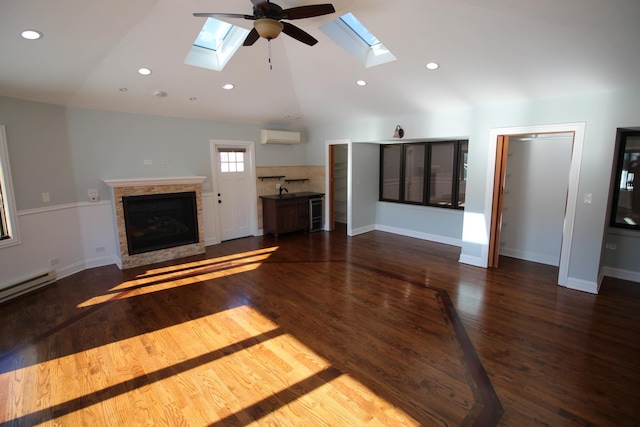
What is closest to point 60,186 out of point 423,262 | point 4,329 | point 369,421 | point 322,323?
point 4,329

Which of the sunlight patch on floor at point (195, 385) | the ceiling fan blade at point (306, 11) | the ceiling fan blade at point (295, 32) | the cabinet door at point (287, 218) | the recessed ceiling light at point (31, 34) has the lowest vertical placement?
the sunlight patch on floor at point (195, 385)

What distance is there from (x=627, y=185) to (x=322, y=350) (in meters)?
4.78

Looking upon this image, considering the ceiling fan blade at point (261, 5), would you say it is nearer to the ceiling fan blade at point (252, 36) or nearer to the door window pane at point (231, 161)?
the ceiling fan blade at point (252, 36)

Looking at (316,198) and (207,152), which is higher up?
(207,152)

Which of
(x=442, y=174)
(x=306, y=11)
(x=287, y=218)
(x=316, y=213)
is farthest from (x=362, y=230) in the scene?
(x=306, y=11)

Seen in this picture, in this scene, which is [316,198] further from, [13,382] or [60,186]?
[13,382]

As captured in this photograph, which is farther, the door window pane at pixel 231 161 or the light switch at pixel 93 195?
the door window pane at pixel 231 161

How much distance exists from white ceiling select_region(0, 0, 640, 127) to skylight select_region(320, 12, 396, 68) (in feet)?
0.29

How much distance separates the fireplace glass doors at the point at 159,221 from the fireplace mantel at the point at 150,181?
0.20m

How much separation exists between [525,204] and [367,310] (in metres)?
3.47

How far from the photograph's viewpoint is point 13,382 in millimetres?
2396

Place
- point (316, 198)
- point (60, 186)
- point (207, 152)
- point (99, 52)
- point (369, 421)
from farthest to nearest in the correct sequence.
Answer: point (316, 198), point (207, 152), point (60, 186), point (99, 52), point (369, 421)

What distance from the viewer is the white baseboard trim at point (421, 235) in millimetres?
6105

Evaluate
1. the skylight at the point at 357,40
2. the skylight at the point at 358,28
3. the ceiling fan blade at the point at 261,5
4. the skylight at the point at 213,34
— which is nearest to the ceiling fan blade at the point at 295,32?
the ceiling fan blade at the point at 261,5
